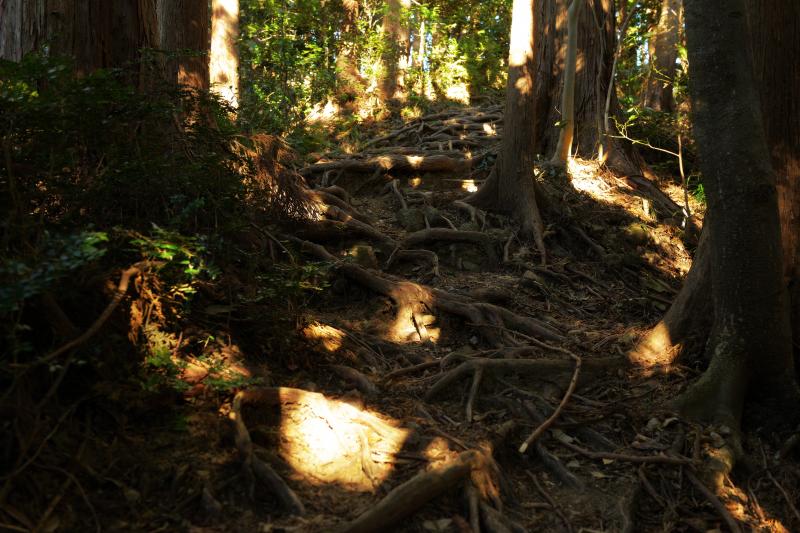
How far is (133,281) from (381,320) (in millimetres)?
3076

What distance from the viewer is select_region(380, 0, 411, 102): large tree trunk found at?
16.4 m

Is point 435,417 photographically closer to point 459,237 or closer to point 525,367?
point 525,367

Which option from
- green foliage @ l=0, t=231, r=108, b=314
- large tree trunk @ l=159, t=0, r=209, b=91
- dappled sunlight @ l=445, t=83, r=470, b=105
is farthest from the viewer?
dappled sunlight @ l=445, t=83, r=470, b=105

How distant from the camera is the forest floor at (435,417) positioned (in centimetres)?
356

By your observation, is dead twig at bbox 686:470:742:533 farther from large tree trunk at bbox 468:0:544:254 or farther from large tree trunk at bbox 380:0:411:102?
large tree trunk at bbox 380:0:411:102

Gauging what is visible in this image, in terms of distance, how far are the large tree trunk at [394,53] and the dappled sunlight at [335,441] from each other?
1273 centimetres

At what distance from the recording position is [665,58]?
579 inches

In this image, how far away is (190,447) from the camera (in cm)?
371

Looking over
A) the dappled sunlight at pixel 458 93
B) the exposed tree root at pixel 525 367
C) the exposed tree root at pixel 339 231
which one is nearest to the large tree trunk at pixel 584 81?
the exposed tree root at pixel 339 231

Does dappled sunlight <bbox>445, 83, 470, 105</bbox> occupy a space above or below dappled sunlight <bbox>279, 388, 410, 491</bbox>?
above

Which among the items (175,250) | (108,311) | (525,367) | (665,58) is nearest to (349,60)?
(665,58)

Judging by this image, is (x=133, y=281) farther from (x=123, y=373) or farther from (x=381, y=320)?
(x=381, y=320)

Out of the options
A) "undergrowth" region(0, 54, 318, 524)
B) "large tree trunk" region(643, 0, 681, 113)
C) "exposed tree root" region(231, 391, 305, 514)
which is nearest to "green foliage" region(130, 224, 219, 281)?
"undergrowth" region(0, 54, 318, 524)

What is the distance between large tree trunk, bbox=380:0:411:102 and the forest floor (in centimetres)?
830
